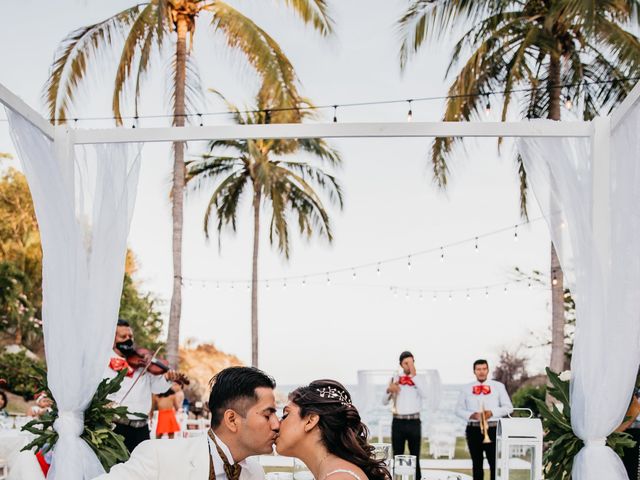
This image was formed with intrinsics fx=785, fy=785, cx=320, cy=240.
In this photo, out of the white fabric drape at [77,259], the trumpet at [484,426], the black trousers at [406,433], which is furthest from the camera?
the black trousers at [406,433]

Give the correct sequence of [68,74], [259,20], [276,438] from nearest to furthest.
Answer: [276,438] → [68,74] → [259,20]

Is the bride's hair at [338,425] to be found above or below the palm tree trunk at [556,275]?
below

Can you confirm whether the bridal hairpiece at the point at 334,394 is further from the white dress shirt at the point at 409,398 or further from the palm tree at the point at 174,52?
the palm tree at the point at 174,52

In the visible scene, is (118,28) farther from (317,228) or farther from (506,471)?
(506,471)

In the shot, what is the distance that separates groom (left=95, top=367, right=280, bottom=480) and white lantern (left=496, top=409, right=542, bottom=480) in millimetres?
4146

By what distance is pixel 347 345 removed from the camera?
87.8 feet

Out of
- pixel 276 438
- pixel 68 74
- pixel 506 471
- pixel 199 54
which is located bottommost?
pixel 506 471

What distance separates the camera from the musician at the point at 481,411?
7.86 meters

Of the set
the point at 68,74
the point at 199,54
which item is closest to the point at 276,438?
the point at 68,74

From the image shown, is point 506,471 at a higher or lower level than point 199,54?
→ lower

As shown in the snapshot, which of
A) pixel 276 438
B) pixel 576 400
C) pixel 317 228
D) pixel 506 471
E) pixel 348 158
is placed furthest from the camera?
pixel 348 158

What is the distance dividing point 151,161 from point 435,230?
28.4 ft

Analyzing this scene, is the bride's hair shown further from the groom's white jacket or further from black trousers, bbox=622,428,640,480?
black trousers, bbox=622,428,640,480

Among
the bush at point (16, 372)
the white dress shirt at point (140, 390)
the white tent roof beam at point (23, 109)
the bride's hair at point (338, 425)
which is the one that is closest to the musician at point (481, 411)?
the white dress shirt at point (140, 390)
